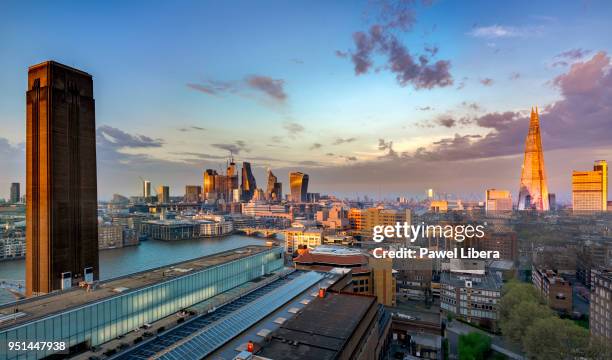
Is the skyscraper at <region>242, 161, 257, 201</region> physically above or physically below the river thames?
above

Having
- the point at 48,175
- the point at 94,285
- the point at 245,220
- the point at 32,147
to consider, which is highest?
the point at 32,147

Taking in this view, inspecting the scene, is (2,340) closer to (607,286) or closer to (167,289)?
(167,289)

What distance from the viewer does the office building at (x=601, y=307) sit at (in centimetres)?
1689

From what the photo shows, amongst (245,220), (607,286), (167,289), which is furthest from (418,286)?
(245,220)

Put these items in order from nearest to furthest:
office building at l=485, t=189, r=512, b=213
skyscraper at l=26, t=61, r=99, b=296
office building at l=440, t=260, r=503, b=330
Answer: skyscraper at l=26, t=61, r=99, b=296 → office building at l=440, t=260, r=503, b=330 → office building at l=485, t=189, r=512, b=213

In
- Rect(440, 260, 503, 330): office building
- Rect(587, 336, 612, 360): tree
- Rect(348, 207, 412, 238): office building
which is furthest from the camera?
Rect(348, 207, 412, 238): office building

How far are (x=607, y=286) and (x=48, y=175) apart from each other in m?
34.4

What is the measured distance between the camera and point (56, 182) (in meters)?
22.1

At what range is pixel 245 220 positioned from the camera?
303 feet

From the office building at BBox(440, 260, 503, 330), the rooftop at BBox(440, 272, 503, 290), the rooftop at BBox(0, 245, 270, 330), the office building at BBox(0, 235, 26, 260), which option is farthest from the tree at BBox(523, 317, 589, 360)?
the office building at BBox(0, 235, 26, 260)

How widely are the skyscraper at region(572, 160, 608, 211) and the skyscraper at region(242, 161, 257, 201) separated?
134303mm

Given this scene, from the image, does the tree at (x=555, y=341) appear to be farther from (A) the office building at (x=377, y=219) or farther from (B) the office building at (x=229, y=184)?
(B) the office building at (x=229, y=184)

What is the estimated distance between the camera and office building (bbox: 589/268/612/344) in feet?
55.4

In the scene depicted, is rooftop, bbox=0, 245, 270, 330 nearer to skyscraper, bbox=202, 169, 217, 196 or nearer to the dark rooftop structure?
the dark rooftop structure
